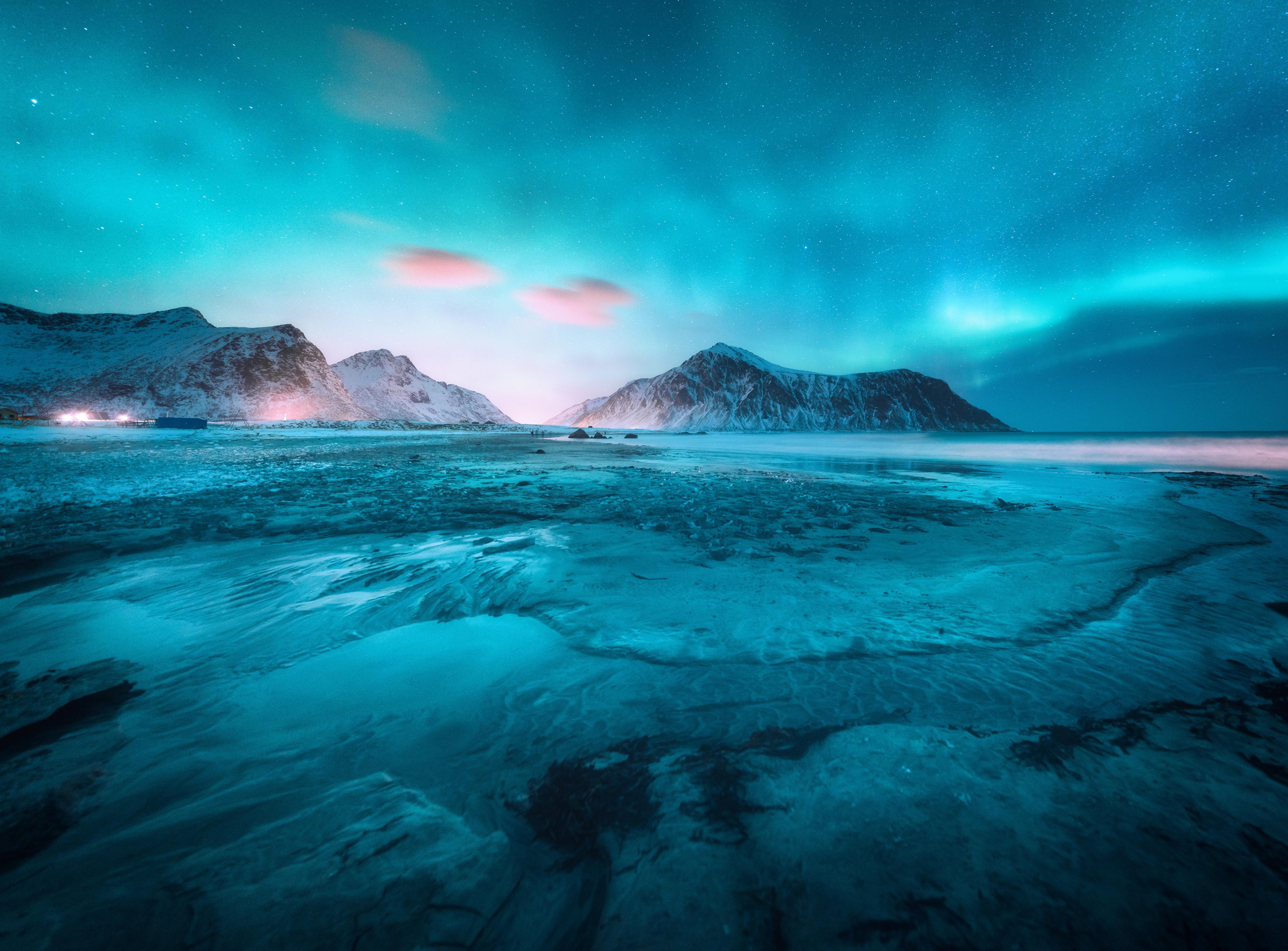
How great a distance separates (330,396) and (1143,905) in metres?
159

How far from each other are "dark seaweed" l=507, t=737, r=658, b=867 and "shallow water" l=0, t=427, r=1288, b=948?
17 millimetres

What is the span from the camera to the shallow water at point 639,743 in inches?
73.9

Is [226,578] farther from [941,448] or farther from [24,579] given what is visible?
[941,448]

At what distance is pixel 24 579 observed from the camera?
528 centimetres

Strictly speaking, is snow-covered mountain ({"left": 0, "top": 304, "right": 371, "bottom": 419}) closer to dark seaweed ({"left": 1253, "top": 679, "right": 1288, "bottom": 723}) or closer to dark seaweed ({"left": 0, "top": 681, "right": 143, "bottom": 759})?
dark seaweed ({"left": 0, "top": 681, "right": 143, "bottom": 759})

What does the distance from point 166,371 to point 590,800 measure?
16450 cm

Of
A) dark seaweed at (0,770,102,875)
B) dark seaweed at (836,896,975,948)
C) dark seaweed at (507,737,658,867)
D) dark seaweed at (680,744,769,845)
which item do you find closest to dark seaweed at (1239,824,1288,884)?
dark seaweed at (836,896,975,948)

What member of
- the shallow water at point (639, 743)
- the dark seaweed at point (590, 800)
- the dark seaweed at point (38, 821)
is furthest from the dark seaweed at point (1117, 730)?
the dark seaweed at point (38, 821)

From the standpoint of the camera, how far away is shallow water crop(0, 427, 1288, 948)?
188cm

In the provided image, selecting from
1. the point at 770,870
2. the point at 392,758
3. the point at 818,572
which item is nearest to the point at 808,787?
the point at 770,870

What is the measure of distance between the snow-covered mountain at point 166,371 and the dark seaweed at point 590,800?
140 m

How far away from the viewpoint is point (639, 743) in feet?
9.69

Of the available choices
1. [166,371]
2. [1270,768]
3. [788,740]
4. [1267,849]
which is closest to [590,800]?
[788,740]

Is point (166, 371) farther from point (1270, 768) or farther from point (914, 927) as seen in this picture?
point (1270, 768)
